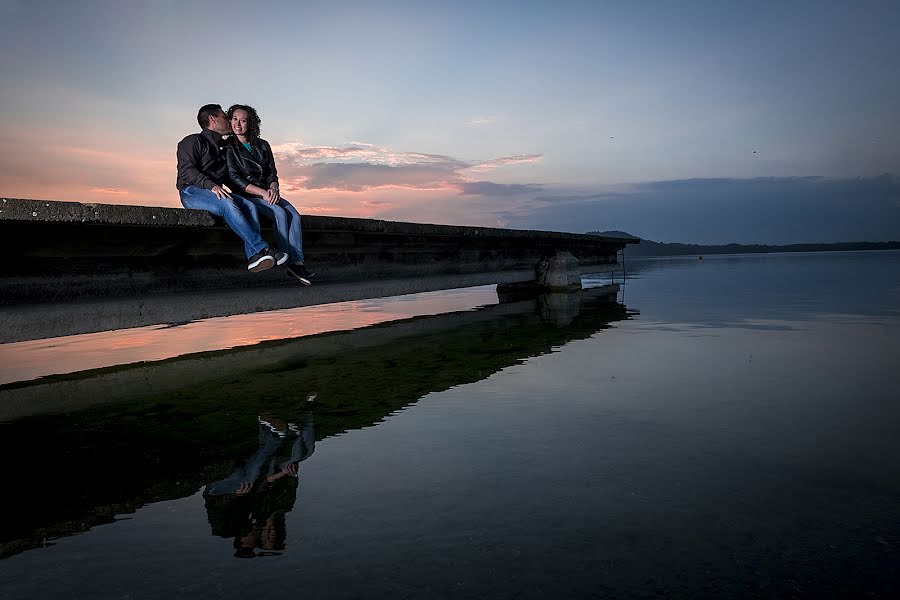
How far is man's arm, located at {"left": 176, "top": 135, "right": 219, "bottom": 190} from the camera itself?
6367 mm

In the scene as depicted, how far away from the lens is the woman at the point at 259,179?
6.85m

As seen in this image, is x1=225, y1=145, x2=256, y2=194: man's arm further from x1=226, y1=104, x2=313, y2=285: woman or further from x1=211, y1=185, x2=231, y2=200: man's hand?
x1=211, y1=185, x2=231, y2=200: man's hand

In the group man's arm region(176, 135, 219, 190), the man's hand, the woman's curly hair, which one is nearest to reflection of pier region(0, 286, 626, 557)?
the man's hand

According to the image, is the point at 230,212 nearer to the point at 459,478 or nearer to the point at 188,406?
the point at 188,406

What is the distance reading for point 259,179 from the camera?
7.07 m

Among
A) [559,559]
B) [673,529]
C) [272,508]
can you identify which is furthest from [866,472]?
[272,508]

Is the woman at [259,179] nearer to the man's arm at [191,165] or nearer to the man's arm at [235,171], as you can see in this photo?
the man's arm at [235,171]

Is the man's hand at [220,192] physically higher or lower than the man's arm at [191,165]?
lower

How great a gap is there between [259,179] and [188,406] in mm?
3370

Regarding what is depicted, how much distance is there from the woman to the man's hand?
494 mm

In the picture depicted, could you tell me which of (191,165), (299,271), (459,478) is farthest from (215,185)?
(459,478)

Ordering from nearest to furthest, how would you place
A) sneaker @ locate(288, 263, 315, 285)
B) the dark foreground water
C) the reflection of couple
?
the dark foreground water
the reflection of couple
sneaker @ locate(288, 263, 315, 285)

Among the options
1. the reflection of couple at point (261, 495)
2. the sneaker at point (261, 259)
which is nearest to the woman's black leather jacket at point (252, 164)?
the sneaker at point (261, 259)

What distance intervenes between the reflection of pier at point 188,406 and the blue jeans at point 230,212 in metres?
1.19
